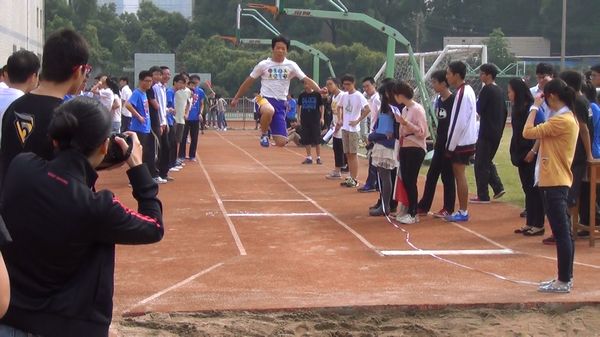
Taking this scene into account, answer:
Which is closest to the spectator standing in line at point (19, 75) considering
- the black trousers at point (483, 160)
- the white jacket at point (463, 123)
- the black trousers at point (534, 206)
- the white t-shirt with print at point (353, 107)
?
the black trousers at point (534, 206)

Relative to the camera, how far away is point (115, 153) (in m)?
3.28

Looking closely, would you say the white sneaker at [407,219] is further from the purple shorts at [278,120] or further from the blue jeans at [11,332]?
the blue jeans at [11,332]

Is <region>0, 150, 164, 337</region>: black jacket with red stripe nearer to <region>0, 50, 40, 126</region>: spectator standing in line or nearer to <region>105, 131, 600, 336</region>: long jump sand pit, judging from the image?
<region>0, 50, 40, 126</region>: spectator standing in line

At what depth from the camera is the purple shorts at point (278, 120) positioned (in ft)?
36.4

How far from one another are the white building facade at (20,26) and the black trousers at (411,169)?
2792 cm

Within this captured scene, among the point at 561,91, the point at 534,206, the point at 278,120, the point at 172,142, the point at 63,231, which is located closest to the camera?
the point at 63,231

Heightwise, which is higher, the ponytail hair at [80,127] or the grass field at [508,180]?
the ponytail hair at [80,127]

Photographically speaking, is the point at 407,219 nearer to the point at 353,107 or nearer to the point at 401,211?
the point at 401,211

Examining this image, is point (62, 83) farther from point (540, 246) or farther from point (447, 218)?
point (447, 218)

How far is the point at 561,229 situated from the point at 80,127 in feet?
16.2

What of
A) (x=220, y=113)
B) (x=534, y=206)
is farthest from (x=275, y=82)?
(x=220, y=113)

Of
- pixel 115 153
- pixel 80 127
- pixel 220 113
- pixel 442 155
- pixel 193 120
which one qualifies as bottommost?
pixel 220 113

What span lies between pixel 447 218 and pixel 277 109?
2.63 meters

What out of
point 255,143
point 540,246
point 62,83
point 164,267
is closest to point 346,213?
point 540,246
